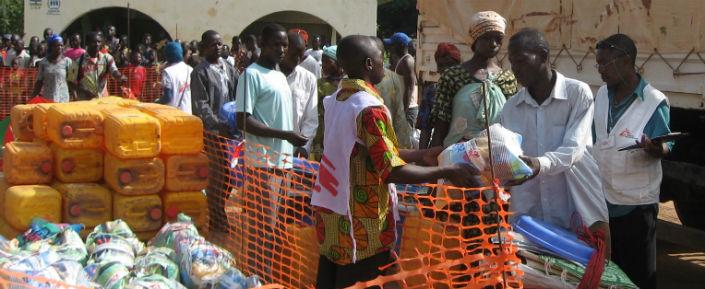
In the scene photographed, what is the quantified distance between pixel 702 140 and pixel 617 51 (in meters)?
2.27

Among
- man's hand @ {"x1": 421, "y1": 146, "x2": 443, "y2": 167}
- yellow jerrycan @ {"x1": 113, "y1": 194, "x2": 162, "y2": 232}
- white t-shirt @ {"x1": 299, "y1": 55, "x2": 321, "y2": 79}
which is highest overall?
white t-shirt @ {"x1": 299, "y1": 55, "x2": 321, "y2": 79}

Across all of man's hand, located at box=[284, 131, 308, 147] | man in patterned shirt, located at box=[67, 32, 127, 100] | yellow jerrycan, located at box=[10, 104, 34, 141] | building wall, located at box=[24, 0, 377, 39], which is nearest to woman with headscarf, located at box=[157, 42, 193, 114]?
yellow jerrycan, located at box=[10, 104, 34, 141]

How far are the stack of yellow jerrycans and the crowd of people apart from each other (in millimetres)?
388

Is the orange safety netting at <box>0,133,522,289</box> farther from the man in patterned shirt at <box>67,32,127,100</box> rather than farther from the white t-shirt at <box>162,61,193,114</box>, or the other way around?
the man in patterned shirt at <box>67,32,127,100</box>

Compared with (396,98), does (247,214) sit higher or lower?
lower

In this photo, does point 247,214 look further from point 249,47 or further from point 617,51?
point 249,47

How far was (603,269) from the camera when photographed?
11.8 feet

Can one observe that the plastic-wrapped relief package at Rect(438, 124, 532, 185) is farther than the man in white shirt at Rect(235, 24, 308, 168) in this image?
No

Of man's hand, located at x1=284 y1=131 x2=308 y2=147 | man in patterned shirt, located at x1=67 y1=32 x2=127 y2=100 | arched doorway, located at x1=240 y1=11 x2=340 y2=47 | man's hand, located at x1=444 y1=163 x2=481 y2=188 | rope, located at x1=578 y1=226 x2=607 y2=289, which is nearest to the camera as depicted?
man's hand, located at x1=444 y1=163 x2=481 y2=188

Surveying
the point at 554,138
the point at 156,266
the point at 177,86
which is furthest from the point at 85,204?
the point at 554,138

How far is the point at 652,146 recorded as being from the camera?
4.15 meters

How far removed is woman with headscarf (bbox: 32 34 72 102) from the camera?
1070 centimetres

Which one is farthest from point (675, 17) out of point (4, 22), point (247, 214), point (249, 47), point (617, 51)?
point (4, 22)

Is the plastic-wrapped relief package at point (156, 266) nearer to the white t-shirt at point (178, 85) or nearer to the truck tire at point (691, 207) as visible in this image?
the white t-shirt at point (178, 85)
